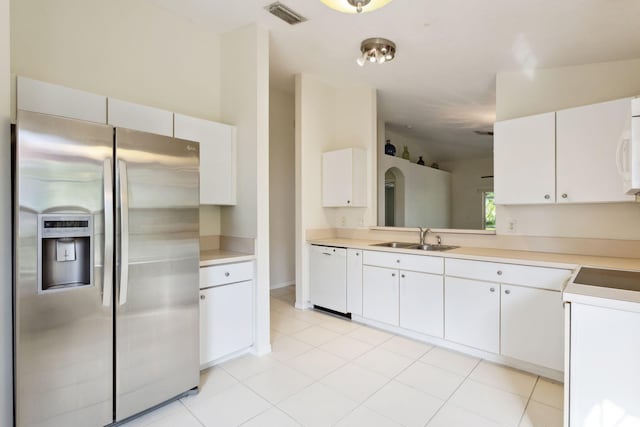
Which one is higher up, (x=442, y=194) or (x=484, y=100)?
(x=484, y=100)

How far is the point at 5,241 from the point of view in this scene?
148 cm

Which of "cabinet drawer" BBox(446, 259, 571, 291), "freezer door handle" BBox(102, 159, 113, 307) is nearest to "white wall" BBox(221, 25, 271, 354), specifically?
"freezer door handle" BBox(102, 159, 113, 307)

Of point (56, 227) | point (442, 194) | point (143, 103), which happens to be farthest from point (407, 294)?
point (442, 194)

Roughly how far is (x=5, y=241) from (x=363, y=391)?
85.0 inches

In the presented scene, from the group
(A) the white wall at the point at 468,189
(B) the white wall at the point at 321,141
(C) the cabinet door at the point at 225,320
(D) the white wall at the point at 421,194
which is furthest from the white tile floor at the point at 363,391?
(A) the white wall at the point at 468,189

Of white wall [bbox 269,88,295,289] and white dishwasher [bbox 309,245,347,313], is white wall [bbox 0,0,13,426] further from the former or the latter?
white wall [bbox 269,88,295,289]

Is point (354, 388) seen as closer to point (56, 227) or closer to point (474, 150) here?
point (56, 227)

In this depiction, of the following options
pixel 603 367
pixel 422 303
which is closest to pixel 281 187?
pixel 422 303

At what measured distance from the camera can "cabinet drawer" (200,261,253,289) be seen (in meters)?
2.28

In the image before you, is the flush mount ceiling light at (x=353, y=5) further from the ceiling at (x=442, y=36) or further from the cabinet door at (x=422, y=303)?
the cabinet door at (x=422, y=303)

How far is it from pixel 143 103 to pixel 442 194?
621 centimetres

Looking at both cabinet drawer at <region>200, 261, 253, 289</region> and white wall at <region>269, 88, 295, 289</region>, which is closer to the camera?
cabinet drawer at <region>200, 261, 253, 289</region>

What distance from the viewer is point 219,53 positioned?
9.68ft

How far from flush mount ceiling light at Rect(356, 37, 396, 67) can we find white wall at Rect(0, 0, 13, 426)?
2.34 meters
